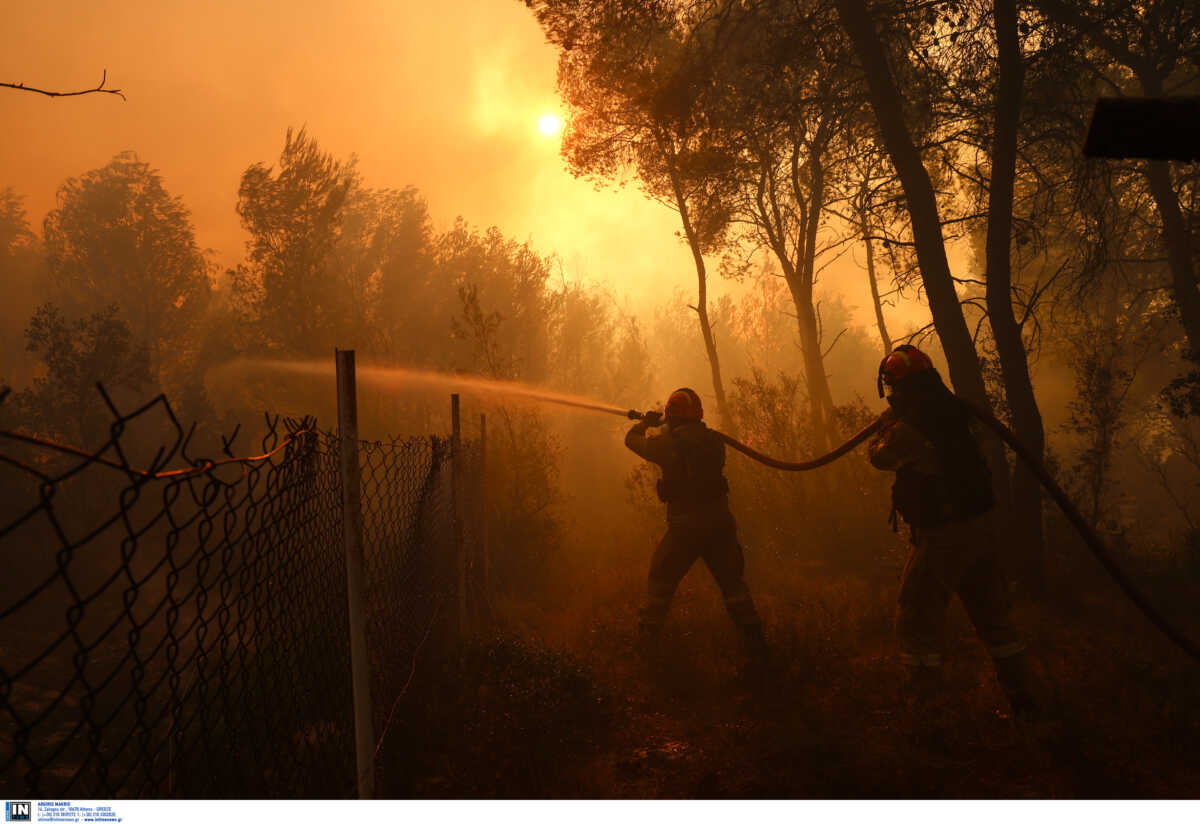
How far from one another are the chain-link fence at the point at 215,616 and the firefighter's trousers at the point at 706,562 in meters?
1.86

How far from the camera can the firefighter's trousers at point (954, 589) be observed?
4.91 meters

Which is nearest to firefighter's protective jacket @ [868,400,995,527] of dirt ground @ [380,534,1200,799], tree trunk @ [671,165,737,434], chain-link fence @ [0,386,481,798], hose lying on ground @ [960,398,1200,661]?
hose lying on ground @ [960,398,1200,661]

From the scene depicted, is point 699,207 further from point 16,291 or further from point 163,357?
point 16,291

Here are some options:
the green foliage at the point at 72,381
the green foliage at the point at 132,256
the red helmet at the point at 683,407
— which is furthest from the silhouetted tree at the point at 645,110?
the green foliage at the point at 132,256

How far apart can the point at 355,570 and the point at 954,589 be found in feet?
13.1

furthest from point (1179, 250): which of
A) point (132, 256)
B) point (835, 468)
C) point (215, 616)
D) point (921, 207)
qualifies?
point (132, 256)

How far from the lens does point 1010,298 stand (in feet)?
25.8

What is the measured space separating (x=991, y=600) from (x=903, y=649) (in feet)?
2.35

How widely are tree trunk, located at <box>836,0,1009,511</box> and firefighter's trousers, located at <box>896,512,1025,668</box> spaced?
3.48 m

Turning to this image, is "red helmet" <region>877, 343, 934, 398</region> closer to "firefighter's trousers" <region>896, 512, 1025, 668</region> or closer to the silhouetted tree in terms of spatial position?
"firefighter's trousers" <region>896, 512, 1025, 668</region>

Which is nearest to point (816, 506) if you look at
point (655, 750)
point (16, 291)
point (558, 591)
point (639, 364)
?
point (558, 591)

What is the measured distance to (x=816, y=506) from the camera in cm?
1154

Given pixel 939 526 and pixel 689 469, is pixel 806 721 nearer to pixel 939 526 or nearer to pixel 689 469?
pixel 939 526

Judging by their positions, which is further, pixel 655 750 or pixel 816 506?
pixel 816 506
